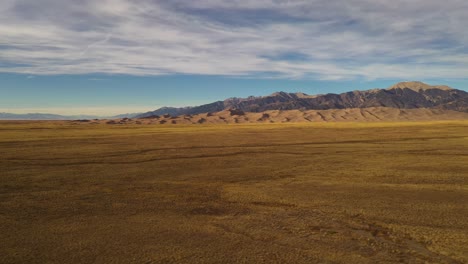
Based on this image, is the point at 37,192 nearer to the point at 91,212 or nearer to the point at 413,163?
the point at 91,212

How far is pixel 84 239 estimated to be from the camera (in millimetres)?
11820

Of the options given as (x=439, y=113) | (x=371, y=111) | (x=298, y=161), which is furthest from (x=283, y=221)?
(x=439, y=113)

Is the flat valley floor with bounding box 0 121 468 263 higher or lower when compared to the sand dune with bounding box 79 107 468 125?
lower

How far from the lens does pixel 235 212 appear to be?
14961 mm

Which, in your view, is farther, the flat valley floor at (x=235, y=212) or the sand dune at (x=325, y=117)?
the sand dune at (x=325, y=117)

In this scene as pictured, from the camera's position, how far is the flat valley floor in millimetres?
10766

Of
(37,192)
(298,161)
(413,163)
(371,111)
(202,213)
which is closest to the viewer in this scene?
(202,213)

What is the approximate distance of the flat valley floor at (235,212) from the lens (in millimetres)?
10766

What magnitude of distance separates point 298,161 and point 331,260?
777 inches

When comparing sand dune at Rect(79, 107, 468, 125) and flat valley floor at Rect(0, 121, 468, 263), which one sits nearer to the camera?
flat valley floor at Rect(0, 121, 468, 263)

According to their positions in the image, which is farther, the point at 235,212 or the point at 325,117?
the point at 325,117

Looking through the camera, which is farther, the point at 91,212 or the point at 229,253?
the point at 91,212

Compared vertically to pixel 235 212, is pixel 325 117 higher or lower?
higher

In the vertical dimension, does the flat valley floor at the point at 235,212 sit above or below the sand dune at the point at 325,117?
below
